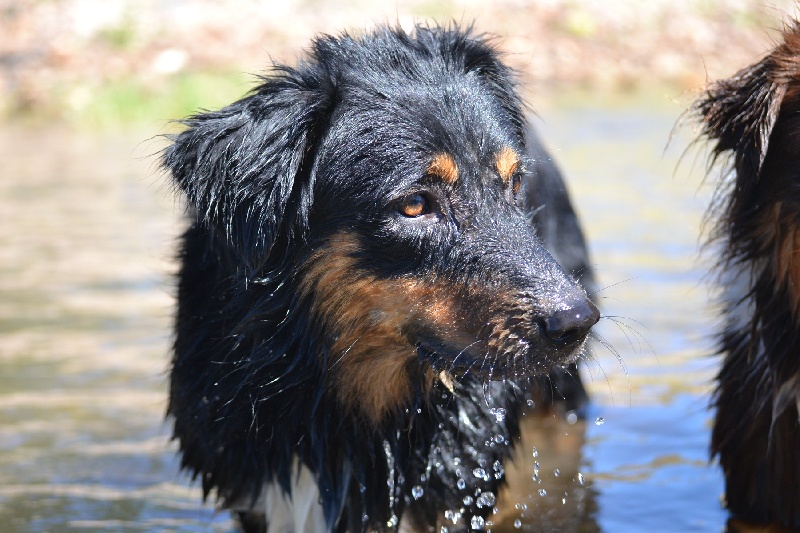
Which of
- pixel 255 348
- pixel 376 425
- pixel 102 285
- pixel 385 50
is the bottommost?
pixel 102 285

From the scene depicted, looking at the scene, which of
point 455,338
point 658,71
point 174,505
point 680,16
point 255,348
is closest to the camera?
point 455,338

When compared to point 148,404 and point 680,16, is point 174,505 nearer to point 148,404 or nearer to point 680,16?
point 148,404

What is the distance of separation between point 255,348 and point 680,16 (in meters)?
16.1

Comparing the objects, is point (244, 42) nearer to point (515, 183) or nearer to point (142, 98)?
point (142, 98)

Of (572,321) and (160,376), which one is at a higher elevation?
(572,321)

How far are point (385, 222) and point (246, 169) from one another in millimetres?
461

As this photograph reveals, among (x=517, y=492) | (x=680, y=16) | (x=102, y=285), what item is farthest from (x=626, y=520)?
(x=680, y=16)

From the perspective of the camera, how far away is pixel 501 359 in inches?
131

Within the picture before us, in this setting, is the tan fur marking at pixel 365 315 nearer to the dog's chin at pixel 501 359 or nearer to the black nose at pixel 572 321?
the dog's chin at pixel 501 359

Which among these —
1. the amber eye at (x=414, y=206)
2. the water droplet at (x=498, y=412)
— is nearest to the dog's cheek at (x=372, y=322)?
the amber eye at (x=414, y=206)

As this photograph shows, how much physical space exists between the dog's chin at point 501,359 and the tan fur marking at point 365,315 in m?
0.07

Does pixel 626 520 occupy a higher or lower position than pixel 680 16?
lower

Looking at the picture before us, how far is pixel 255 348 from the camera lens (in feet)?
11.8

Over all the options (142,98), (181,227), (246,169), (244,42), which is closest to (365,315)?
(246,169)
